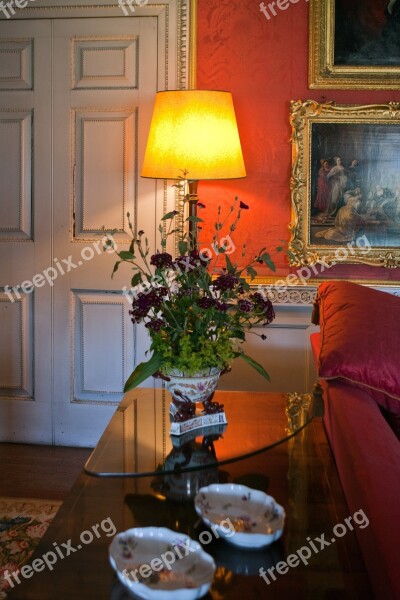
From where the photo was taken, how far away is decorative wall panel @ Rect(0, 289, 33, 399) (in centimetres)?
373

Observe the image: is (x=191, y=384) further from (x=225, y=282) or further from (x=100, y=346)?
(x=100, y=346)

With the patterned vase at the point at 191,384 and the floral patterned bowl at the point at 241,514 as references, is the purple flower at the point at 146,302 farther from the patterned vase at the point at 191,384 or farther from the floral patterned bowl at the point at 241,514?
the floral patterned bowl at the point at 241,514

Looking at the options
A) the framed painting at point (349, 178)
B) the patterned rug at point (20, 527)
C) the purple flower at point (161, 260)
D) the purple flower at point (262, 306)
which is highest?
the framed painting at point (349, 178)

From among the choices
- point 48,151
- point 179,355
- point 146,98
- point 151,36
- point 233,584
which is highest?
point 151,36

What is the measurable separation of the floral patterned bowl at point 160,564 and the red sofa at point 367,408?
0.92 feet

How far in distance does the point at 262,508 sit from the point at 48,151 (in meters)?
2.55

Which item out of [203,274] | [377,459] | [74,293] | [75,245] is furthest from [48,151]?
[377,459]

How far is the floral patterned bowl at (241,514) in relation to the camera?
54.4 inches

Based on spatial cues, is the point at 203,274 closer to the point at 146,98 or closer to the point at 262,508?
the point at 262,508

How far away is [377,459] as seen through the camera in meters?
1.46

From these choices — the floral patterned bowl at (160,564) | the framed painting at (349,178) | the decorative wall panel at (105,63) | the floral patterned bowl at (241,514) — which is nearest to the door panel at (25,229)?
the decorative wall panel at (105,63)

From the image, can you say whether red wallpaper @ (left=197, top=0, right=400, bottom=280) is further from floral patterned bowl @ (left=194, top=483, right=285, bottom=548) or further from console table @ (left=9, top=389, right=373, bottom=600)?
floral patterned bowl @ (left=194, top=483, right=285, bottom=548)

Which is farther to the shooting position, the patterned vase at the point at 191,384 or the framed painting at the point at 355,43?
the framed painting at the point at 355,43

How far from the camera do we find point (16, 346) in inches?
148
